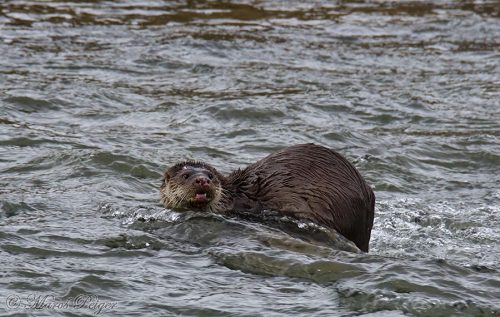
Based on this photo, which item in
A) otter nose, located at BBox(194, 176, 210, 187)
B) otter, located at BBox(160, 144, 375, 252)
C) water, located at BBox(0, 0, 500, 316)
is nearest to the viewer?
water, located at BBox(0, 0, 500, 316)

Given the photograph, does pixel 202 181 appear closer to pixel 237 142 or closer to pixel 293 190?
pixel 293 190

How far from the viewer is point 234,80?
41.3 feet

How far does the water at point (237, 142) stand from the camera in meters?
6.09

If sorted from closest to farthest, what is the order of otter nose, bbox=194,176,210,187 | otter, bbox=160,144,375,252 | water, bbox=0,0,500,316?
water, bbox=0,0,500,316 < otter, bbox=160,144,375,252 < otter nose, bbox=194,176,210,187

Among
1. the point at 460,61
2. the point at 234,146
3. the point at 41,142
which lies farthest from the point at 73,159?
the point at 460,61

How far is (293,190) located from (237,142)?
312cm

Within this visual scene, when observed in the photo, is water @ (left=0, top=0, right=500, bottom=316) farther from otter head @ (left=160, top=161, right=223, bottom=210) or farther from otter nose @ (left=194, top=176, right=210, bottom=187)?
otter nose @ (left=194, top=176, right=210, bottom=187)

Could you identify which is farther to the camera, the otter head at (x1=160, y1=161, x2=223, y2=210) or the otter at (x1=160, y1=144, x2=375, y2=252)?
the otter head at (x1=160, y1=161, x2=223, y2=210)

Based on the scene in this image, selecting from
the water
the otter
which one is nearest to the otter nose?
the otter

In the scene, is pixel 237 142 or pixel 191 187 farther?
pixel 237 142

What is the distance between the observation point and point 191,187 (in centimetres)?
745

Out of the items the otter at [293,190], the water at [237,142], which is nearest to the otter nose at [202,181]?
the otter at [293,190]

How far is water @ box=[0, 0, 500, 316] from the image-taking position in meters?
6.09

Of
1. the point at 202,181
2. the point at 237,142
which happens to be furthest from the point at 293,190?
the point at 237,142
